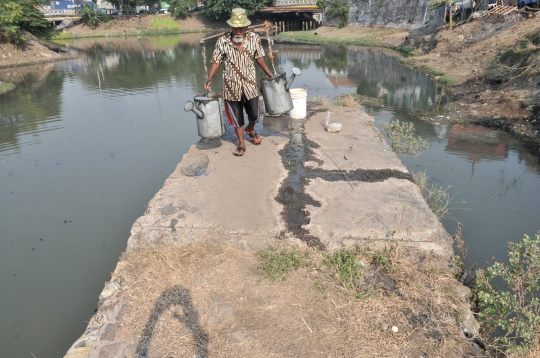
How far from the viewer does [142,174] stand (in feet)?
22.2

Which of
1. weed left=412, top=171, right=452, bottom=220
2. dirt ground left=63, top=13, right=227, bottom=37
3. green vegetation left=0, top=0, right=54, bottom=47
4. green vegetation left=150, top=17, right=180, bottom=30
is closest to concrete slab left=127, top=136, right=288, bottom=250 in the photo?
weed left=412, top=171, right=452, bottom=220

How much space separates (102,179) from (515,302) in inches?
240

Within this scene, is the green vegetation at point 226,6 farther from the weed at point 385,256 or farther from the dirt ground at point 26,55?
the weed at point 385,256

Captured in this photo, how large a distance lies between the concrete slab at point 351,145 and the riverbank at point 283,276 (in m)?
0.27

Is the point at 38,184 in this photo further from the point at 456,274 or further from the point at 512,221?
the point at 512,221

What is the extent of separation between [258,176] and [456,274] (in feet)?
7.17

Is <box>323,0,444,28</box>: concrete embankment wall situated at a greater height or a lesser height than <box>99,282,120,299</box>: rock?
greater

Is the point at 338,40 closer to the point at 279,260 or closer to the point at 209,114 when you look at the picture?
the point at 209,114

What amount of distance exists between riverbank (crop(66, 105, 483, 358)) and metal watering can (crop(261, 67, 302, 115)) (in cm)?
133

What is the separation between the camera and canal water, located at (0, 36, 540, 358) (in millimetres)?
4098

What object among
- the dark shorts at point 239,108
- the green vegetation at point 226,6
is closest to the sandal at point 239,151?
the dark shorts at point 239,108

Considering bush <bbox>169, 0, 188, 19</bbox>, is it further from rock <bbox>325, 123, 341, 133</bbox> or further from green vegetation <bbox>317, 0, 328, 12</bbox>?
rock <bbox>325, 123, 341, 133</bbox>

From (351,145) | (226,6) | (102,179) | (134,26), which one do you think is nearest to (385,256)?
(351,145)

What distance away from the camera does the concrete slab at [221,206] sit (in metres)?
3.36
